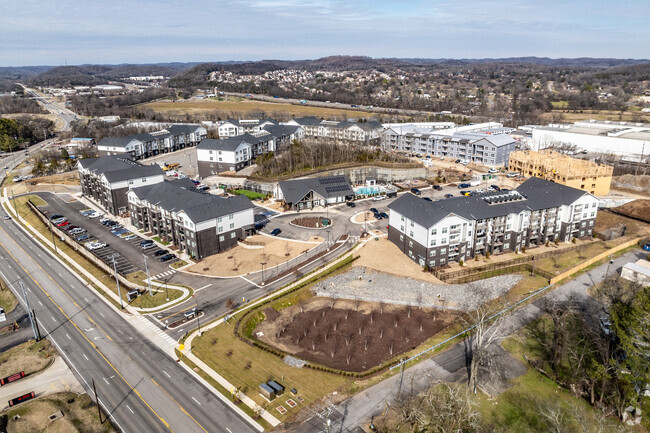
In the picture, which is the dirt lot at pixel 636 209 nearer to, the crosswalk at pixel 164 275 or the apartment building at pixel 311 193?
the apartment building at pixel 311 193

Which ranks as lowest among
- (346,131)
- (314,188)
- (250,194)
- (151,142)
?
(250,194)

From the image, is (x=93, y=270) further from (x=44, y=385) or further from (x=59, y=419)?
(x=59, y=419)

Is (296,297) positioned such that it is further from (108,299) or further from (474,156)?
(474,156)

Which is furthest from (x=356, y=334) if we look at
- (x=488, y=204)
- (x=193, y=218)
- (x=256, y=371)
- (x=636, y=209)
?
(x=636, y=209)

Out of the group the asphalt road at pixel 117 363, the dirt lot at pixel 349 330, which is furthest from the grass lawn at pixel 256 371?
the asphalt road at pixel 117 363

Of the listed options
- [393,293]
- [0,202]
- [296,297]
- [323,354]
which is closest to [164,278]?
[296,297]

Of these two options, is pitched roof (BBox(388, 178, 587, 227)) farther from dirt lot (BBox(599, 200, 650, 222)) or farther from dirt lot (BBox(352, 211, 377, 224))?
dirt lot (BBox(599, 200, 650, 222))
